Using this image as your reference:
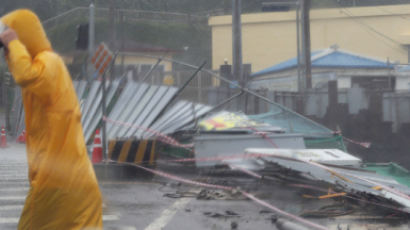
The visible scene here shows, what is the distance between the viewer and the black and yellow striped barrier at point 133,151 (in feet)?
34.1

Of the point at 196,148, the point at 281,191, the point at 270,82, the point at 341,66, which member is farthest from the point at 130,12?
the point at 281,191

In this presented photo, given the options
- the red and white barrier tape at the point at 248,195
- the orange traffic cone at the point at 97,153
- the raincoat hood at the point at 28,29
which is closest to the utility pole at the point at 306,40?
the red and white barrier tape at the point at 248,195

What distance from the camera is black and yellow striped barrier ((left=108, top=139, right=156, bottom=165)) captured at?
409 inches

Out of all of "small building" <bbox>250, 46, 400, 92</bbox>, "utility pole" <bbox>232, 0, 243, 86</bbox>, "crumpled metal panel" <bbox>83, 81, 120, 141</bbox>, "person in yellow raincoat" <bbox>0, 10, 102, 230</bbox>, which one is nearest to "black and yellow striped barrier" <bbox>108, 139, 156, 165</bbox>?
"crumpled metal panel" <bbox>83, 81, 120, 141</bbox>

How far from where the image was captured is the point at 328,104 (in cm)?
1955

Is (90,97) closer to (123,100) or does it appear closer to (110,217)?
(123,100)

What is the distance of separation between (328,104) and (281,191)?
11.5 m

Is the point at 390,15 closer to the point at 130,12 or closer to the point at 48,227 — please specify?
the point at 130,12

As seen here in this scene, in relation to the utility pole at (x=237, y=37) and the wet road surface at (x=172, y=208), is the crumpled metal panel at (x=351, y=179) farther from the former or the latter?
the utility pole at (x=237, y=37)

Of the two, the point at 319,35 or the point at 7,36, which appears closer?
the point at 7,36

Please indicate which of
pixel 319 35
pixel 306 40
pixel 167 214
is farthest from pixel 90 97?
pixel 319 35

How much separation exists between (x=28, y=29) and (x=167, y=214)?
13.3ft

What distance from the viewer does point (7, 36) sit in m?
3.29

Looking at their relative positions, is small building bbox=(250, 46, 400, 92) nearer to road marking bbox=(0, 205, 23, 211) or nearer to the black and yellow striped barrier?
the black and yellow striped barrier
